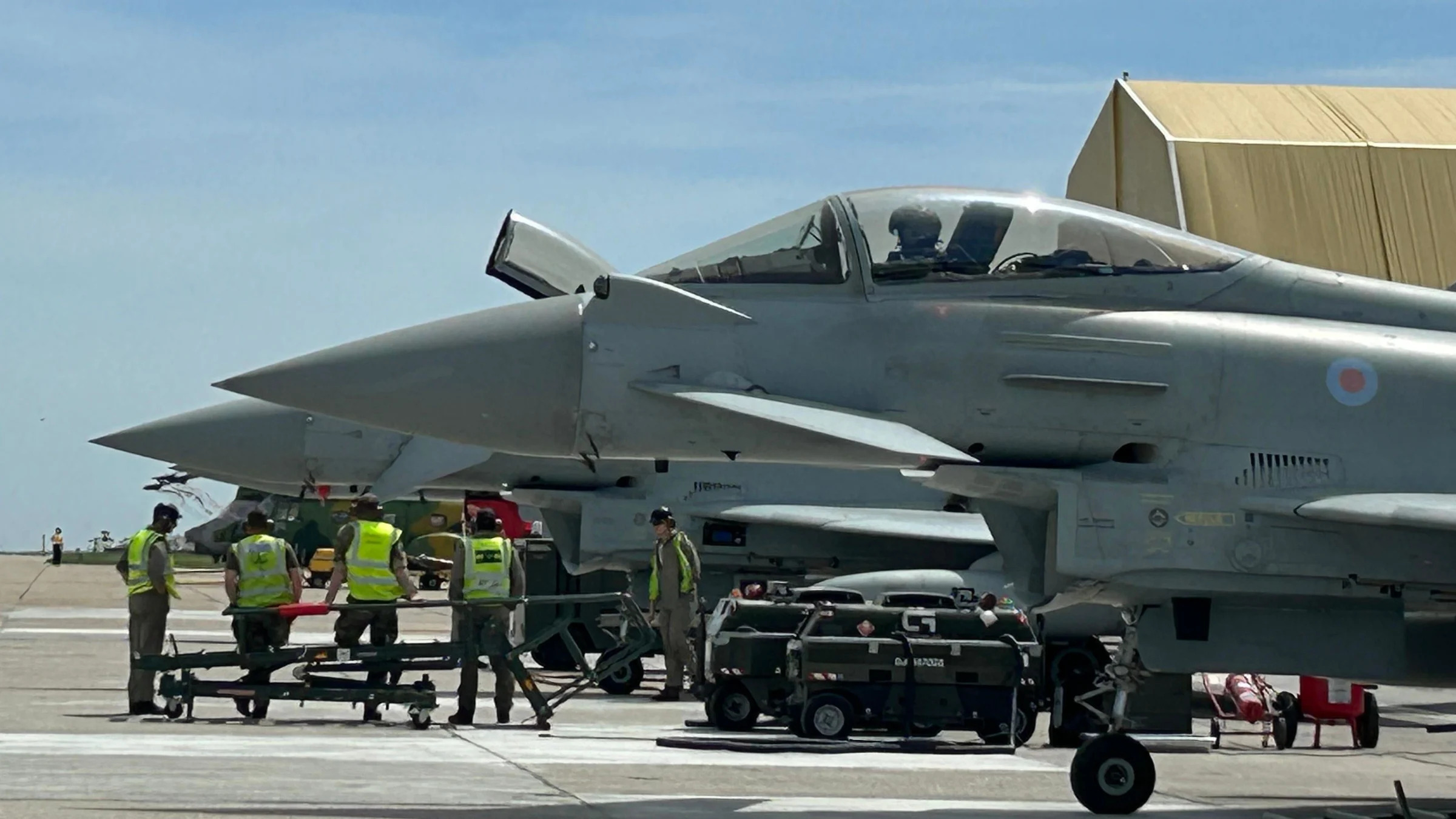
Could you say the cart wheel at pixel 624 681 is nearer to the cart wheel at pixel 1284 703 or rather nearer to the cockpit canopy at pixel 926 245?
the cart wheel at pixel 1284 703

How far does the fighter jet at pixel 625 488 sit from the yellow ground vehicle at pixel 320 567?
2178cm

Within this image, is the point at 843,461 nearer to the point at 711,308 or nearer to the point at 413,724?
the point at 711,308

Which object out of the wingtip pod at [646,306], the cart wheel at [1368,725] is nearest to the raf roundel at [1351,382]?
the wingtip pod at [646,306]

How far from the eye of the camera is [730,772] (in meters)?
10.6

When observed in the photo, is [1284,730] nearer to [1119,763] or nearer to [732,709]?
[732,709]

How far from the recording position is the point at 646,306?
8422 mm

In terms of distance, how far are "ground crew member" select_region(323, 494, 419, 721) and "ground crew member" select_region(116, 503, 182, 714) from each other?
1.29 metres

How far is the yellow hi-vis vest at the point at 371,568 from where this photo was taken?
13.8 metres

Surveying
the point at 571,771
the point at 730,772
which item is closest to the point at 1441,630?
the point at 730,772

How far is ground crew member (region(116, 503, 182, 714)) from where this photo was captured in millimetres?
13891

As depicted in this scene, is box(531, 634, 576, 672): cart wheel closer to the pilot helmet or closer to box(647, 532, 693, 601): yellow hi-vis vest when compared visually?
box(647, 532, 693, 601): yellow hi-vis vest

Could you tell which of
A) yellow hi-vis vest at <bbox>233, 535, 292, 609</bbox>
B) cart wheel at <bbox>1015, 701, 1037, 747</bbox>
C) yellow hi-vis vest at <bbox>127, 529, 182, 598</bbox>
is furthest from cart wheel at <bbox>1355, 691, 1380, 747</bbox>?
yellow hi-vis vest at <bbox>127, 529, 182, 598</bbox>

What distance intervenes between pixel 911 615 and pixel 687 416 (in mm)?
4589

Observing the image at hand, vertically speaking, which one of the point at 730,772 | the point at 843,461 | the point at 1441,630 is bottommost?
the point at 730,772
